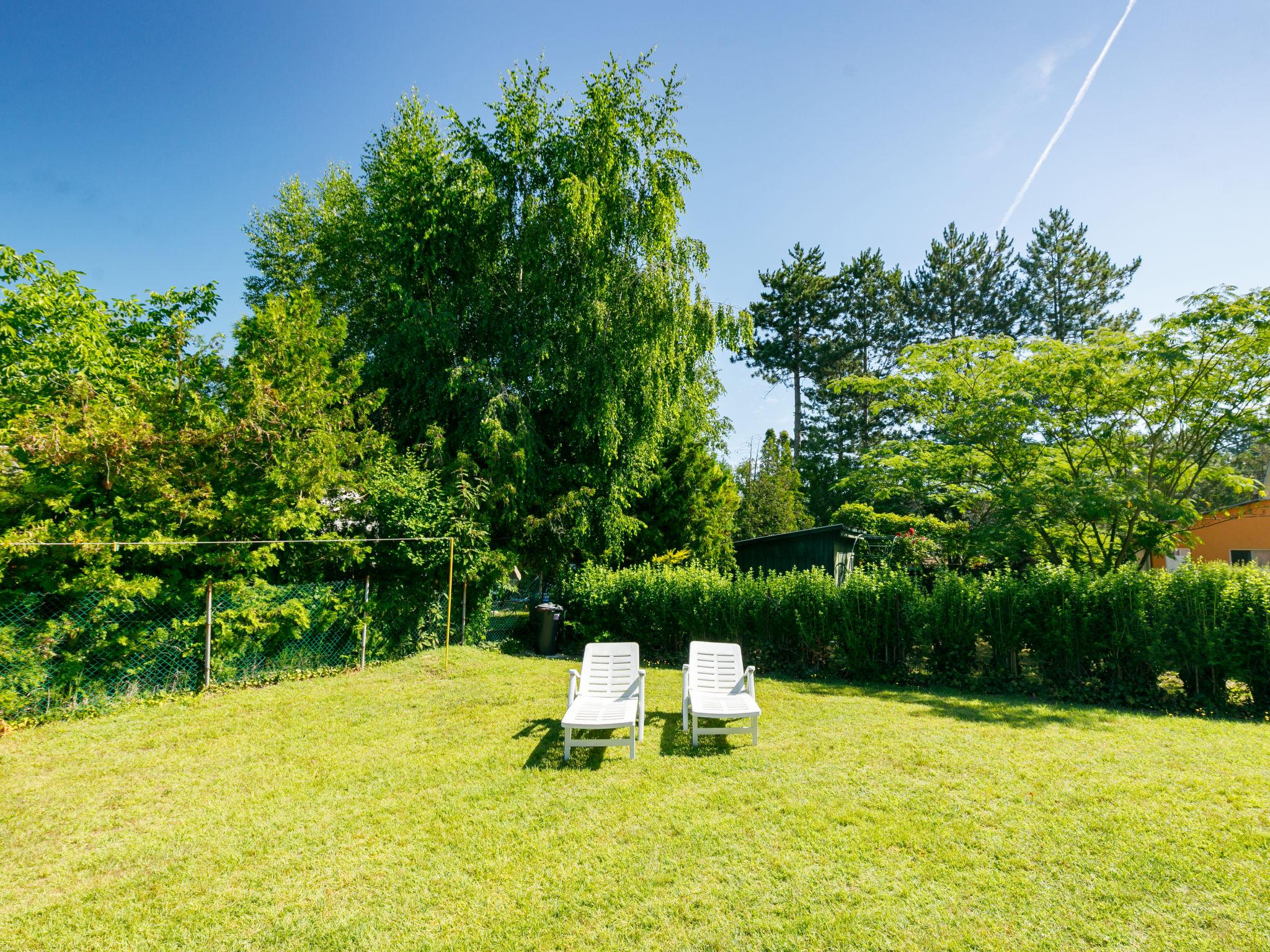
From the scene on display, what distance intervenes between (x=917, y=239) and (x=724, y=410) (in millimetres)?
13667

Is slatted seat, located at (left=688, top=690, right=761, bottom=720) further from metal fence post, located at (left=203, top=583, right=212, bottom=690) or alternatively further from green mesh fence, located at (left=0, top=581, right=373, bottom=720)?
metal fence post, located at (left=203, top=583, right=212, bottom=690)

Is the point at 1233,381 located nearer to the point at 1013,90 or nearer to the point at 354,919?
the point at 1013,90

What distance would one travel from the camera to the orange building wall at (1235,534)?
15195 mm

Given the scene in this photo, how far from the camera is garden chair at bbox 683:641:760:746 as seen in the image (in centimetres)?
594

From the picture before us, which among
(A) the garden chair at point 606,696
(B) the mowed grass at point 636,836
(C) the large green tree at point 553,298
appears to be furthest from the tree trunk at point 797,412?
(A) the garden chair at point 606,696

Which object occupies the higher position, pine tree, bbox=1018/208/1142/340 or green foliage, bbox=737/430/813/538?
pine tree, bbox=1018/208/1142/340

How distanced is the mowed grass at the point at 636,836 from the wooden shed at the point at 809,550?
8.59m

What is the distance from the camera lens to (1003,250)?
25094 mm

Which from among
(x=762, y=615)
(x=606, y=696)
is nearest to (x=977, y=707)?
(x=762, y=615)

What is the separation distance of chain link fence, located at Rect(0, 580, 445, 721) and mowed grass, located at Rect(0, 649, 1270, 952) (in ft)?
1.82

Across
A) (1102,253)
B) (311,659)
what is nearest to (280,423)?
(311,659)

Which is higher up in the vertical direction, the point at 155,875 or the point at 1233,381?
the point at 1233,381

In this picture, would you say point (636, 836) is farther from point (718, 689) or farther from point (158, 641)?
point (158, 641)

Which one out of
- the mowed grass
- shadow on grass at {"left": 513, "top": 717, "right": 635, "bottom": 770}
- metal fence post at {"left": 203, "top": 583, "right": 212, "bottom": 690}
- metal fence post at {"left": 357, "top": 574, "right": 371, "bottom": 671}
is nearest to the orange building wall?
the mowed grass
